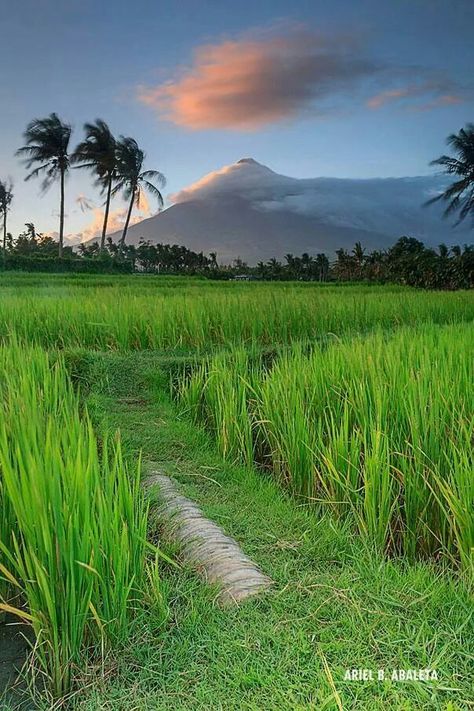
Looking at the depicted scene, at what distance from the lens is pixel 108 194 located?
83.1 feet

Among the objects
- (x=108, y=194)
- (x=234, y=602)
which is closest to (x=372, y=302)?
(x=234, y=602)

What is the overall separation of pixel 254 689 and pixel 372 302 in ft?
21.2

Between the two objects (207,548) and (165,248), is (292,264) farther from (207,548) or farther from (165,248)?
(207,548)

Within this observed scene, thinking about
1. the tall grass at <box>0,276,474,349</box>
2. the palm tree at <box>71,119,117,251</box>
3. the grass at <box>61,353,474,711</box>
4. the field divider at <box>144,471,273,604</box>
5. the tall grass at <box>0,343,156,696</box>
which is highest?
the palm tree at <box>71,119,117,251</box>

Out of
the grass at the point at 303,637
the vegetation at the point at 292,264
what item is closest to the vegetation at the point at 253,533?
the grass at the point at 303,637

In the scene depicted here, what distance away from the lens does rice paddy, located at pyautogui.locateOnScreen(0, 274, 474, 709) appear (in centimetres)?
122

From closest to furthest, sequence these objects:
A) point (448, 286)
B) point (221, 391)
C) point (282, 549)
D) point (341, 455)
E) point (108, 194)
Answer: point (282, 549)
point (341, 455)
point (221, 391)
point (448, 286)
point (108, 194)

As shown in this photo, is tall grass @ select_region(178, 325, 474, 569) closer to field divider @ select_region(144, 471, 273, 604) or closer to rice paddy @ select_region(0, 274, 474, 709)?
rice paddy @ select_region(0, 274, 474, 709)

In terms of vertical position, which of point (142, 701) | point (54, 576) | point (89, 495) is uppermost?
point (89, 495)

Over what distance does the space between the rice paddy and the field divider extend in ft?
0.18

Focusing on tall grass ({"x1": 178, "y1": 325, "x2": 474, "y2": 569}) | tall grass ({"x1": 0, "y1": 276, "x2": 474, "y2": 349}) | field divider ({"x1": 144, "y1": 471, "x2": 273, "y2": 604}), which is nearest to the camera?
field divider ({"x1": 144, "y1": 471, "x2": 273, "y2": 604})

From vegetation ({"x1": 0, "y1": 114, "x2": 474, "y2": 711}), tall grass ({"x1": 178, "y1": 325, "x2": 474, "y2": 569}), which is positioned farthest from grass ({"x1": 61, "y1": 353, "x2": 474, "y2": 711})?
tall grass ({"x1": 178, "y1": 325, "x2": 474, "y2": 569})

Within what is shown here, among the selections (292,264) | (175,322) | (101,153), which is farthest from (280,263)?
(175,322)

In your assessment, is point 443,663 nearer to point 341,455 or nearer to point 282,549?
point 282,549
